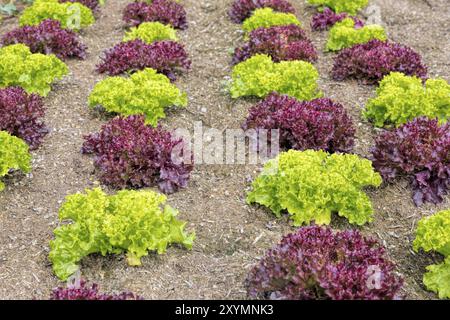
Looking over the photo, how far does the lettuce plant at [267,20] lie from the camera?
35.8 feet

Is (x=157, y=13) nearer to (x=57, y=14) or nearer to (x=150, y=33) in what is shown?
(x=150, y=33)

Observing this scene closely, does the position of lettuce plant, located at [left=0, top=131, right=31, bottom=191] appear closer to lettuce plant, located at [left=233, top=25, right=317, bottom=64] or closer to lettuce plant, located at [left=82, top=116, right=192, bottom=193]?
lettuce plant, located at [left=82, top=116, right=192, bottom=193]

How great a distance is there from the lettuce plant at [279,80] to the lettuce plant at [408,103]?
2.67 feet

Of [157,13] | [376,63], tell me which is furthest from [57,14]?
[376,63]

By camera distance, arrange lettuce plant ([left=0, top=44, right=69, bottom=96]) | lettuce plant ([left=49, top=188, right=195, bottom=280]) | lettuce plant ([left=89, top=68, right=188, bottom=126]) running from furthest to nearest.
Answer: lettuce plant ([left=0, top=44, right=69, bottom=96])
lettuce plant ([left=89, top=68, right=188, bottom=126])
lettuce plant ([left=49, top=188, right=195, bottom=280])

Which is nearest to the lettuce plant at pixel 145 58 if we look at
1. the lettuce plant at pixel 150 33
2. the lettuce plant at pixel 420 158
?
the lettuce plant at pixel 150 33

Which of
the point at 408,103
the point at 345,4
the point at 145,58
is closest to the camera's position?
the point at 408,103

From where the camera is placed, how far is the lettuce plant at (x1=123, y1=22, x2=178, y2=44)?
409 inches

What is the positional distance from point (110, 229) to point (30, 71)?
12.8 feet

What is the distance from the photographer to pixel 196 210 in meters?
7.11

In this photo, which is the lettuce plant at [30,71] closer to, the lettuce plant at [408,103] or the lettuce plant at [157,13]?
the lettuce plant at [157,13]

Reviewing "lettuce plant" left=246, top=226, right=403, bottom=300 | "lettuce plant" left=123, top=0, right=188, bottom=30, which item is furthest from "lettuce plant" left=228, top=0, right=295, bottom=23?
"lettuce plant" left=246, top=226, right=403, bottom=300

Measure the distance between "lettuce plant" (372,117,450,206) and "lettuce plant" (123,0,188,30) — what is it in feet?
17.0
